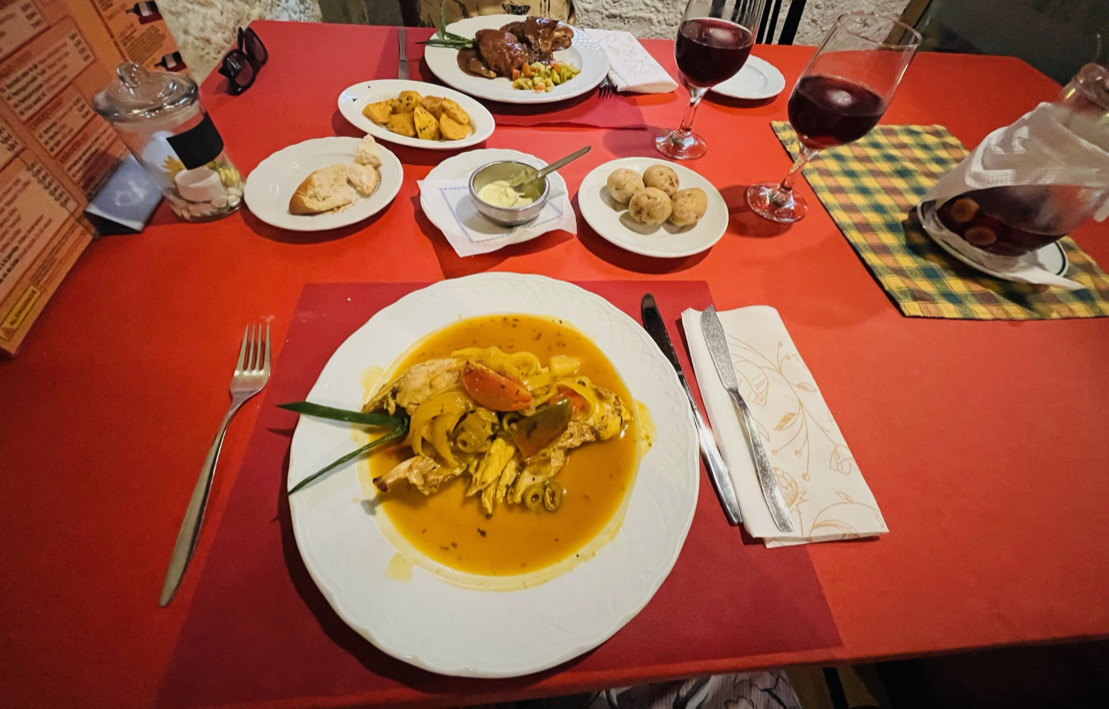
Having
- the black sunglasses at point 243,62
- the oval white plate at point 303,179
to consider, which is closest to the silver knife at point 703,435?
the oval white plate at point 303,179

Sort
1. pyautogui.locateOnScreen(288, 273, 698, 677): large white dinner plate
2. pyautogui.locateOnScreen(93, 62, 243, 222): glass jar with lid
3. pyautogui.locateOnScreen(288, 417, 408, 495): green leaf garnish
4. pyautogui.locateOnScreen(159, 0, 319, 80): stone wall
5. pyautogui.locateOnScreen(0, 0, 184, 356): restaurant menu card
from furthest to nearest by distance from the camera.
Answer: pyautogui.locateOnScreen(159, 0, 319, 80): stone wall < pyautogui.locateOnScreen(93, 62, 243, 222): glass jar with lid < pyautogui.locateOnScreen(0, 0, 184, 356): restaurant menu card < pyautogui.locateOnScreen(288, 417, 408, 495): green leaf garnish < pyautogui.locateOnScreen(288, 273, 698, 677): large white dinner plate

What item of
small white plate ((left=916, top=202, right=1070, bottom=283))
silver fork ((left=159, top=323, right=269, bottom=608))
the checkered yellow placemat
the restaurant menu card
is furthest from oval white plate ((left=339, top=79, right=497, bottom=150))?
small white plate ((left=916, top=202, right=1070, bottom=283))

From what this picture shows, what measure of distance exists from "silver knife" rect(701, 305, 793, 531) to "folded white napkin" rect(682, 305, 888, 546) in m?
0.01

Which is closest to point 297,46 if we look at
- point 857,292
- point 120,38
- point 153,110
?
point 120,38

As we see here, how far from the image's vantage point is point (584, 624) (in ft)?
2.56

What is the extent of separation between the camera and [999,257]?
1472mm

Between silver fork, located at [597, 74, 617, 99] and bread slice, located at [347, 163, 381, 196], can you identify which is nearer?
bread slice, located at [347, 163, 381, 196]

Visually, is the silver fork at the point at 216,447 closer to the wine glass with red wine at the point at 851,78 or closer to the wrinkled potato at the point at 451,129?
the wrinkled potato at the point at 451,129

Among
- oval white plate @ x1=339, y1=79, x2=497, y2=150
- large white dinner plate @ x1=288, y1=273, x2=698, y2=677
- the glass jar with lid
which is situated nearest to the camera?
large white dinner plate @ x1=288, y1=273, x2=698, y2=677

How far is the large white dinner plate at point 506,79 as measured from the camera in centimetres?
193

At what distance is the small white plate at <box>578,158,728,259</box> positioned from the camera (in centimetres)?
142

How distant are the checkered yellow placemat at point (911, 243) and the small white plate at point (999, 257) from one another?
0.09ft

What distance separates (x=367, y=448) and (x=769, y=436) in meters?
0.86

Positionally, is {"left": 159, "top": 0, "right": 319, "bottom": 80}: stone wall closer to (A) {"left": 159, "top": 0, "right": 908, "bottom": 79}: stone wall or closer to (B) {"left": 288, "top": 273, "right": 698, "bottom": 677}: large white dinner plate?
(A) {"left": 159, "top": 0, "right": 908, "bottom": 79}: stone wall
